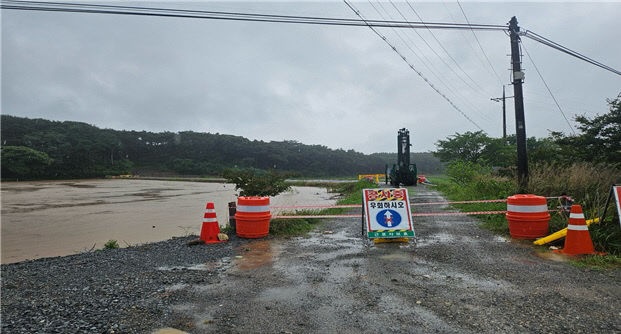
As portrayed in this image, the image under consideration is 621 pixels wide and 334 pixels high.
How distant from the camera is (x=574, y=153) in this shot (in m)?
13.7

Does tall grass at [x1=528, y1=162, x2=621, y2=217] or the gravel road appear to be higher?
tall grass at [x1=528, y1=162, x2=621, y2=217]

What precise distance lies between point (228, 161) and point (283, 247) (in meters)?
Result: 96.7

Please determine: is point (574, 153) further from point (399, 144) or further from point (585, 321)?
point (585, 321)

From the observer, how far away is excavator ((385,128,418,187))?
23812 millimetres

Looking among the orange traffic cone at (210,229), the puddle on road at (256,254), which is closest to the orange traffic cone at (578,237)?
the puddle on road at (256,254)

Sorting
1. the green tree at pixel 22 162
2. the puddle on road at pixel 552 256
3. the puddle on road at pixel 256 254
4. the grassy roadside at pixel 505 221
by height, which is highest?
the green tree at pixel 22 162

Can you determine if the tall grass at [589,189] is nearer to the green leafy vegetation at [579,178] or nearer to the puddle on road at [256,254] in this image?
the green leafy vegetation at [579,178]

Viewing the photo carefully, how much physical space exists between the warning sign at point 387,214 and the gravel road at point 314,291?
0.40 m

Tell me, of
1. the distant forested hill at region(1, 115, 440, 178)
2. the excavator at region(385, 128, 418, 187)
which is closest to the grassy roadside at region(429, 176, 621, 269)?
the excavator at region(385, 128, 418, 187)

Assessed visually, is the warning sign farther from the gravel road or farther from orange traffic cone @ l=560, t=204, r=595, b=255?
orange traffic cone @ l=560, t=204, r=595, b=255

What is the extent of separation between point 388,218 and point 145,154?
10952 centimetres

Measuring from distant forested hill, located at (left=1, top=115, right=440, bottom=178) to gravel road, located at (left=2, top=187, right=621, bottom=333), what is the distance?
238 ft

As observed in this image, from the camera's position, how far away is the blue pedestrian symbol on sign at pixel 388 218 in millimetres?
6691

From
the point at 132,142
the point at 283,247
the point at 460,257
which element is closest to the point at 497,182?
the point at 460,257
